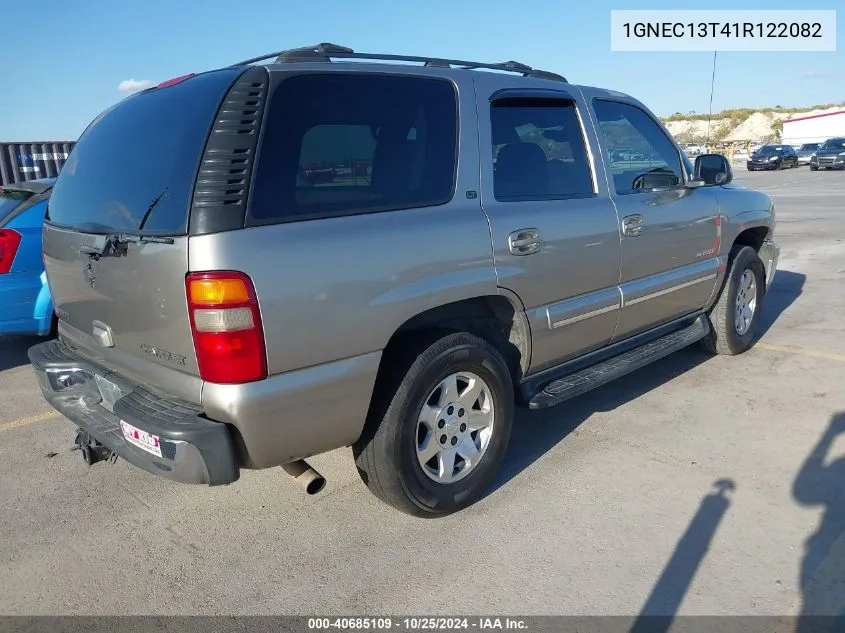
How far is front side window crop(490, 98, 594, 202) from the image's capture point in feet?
10.8

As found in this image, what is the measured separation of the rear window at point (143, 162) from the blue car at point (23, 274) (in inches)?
81.7

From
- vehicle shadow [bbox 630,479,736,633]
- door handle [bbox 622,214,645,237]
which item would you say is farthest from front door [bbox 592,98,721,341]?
vehicle shadow [bbox 630,479,736,633]

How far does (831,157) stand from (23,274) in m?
37.0

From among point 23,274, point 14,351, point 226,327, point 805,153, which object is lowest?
point 14,351

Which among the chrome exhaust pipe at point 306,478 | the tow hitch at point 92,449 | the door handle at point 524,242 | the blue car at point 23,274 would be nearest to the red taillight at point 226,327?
the chrome exhaust pipe at point 306,478

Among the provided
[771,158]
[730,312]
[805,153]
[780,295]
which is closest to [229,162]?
[730,312]

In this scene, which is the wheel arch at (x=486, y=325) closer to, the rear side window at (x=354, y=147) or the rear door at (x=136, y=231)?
the rear side window at (x=354, y=147)

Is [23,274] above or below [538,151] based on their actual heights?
below

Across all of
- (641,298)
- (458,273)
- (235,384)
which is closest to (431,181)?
(458,273)

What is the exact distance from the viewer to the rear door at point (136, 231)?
2.41m

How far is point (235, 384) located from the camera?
2.36 m

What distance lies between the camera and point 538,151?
3572 mm

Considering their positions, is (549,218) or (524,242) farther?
(549,218)

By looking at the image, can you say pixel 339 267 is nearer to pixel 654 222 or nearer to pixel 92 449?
pixel 92 449
